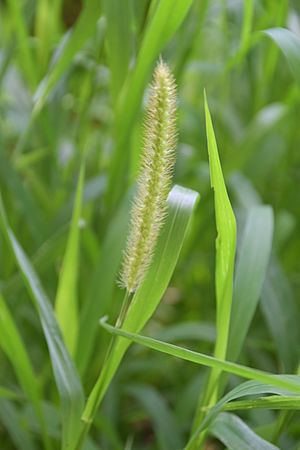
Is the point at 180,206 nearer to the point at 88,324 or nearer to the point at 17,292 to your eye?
the point at 88,324

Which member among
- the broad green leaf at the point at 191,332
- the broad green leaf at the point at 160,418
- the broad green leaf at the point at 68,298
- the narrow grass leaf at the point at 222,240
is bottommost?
the broad green leaf at the point at 160,418

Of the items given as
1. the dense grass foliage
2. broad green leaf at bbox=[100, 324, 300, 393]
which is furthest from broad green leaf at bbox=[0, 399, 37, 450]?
broad green leaf at bbox=[100, 324, 300, 393]

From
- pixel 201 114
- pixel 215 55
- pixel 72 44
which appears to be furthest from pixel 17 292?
pixel 215 55

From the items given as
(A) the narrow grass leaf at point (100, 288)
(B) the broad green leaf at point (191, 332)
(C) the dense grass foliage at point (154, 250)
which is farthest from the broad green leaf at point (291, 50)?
(B) the broad green leaf at point (191, 332)

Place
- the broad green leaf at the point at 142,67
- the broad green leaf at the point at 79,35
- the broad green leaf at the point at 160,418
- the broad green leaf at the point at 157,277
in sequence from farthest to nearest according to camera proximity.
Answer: the broad green leaf at the point at 160,418 < the broad green leaf at the point at 79,35 < the broad green leaf at the point at 142,67 < the broad green leaf at the point at 157,277

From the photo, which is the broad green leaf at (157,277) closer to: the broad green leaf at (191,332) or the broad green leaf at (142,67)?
the broad green leaf at (142,67)

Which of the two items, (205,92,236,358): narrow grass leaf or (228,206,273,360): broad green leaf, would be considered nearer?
(205,92,236,358): narrow grass leaf

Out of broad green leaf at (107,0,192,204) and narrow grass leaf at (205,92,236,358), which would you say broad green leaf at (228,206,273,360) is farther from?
broad green leaf at (107,0,192,204)
